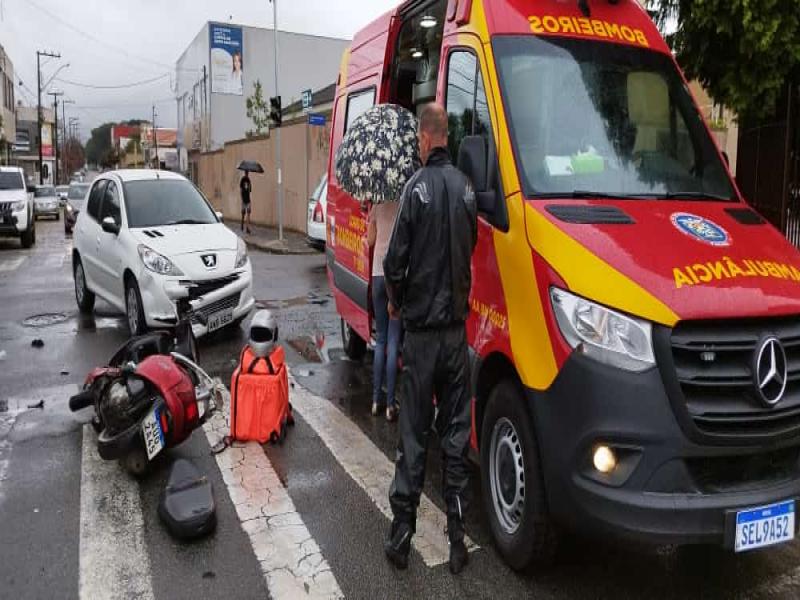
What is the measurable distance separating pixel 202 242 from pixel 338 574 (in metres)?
5.25

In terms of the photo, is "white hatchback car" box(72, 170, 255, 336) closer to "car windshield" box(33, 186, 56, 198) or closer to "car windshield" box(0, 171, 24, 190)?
"car windshield" box(0, 171, 24, 190)

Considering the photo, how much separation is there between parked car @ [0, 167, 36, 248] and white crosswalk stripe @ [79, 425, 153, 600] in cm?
1607

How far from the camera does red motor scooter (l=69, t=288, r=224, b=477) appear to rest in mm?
4562

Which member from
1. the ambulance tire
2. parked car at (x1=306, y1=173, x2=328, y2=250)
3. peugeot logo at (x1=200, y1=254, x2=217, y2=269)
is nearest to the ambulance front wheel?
peugeot logo at (x1=200, y1=254, x2=217, y2=269)

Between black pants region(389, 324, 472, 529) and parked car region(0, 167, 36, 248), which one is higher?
parked car region(0, 167, 36, 248)

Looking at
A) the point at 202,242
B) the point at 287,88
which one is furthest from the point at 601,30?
the point at 287,88

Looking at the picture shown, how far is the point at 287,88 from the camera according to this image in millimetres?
50375

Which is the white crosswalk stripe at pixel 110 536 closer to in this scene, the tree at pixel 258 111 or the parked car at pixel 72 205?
the parked car at pixel 72 205

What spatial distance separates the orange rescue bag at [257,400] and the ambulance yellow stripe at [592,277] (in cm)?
247

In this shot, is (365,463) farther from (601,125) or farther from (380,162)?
(601,125)

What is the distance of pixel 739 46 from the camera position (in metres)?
6.28

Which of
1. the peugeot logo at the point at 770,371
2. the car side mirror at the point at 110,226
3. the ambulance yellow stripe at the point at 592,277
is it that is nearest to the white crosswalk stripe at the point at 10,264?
the car side mirror at the point at 110,226

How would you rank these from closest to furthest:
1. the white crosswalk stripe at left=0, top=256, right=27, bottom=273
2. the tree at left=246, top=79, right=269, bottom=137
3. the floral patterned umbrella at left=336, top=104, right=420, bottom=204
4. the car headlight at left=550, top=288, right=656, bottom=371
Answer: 1. the car headlight at left=550, top=288, right=656, bottom=371
2. the floral patterned umbrella at left=336, top=104, right=420, bottom=204
3. the white crosswalk stripe at left=0, top=256, right=27, bottom=273
4. the tree at left=246, top=79, right=269, bottom=137

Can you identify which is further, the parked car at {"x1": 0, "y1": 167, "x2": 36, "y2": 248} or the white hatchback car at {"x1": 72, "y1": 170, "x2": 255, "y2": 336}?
the parked car at {"x1": 0, "y1": 167, "x2": 36, "y2": 248}
